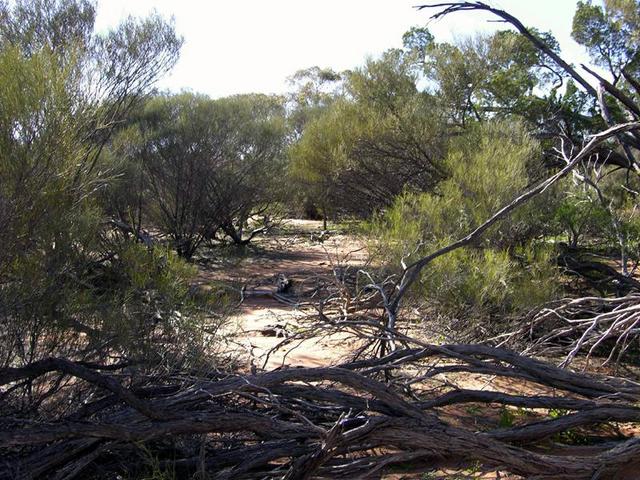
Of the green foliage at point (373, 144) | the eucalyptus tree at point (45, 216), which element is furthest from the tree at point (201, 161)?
the eucalyptus tree at point (45, 216)

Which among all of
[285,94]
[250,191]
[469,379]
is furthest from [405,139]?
[285,94]

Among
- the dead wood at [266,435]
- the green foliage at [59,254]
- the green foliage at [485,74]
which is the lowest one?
the dead wood at [266,435]

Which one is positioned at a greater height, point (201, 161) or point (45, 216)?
point (201, 161)

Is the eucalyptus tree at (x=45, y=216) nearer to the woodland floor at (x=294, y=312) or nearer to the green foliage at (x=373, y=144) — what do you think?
the woodland floor at (x=294, y=312)

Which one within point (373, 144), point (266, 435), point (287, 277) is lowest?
point (266, 435)

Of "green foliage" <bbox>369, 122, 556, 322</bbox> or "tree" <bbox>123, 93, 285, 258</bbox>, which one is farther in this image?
"tree" <bbox>123, 93, 285, 258</bbox>

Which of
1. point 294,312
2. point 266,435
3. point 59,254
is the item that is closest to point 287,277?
point 294,312

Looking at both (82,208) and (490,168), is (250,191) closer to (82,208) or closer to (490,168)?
(490,168)

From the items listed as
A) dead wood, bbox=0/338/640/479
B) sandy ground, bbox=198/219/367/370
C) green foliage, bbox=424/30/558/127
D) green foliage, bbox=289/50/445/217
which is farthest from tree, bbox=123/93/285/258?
dead wood, bbox=0/338/640/479

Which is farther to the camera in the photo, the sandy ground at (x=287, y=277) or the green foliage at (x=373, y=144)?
the green foliage at (x=373, y=144)

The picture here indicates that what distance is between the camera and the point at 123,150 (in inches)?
495

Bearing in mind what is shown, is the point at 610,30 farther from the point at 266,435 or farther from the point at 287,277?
the point at 266,435

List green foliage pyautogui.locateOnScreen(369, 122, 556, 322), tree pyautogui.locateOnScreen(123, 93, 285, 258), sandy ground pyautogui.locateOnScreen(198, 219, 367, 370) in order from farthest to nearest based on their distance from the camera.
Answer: tree pyautogui.locateOnScreen(123, 93, 285, 258) → green foliage pyautogui.locateOnScreen(369, 122, 556, 322) → sandy ground pyautogui.locateOnScreen(198, 219, 367, 370)

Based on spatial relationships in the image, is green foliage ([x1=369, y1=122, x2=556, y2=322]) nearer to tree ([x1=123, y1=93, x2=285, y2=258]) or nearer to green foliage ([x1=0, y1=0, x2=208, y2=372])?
green foliage ([x1=0, y1=0, x2=208, y2=372])
